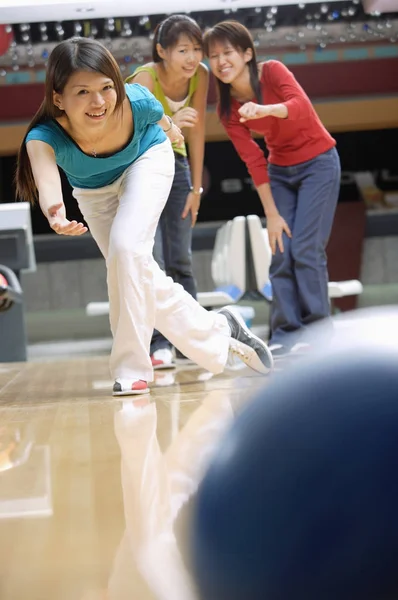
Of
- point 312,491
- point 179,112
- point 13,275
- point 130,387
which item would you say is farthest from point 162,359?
point 312,491

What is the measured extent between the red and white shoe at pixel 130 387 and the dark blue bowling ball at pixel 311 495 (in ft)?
5.06

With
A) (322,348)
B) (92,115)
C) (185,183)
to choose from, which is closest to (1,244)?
(185,183)

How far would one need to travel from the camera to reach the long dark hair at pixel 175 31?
279 centimetres

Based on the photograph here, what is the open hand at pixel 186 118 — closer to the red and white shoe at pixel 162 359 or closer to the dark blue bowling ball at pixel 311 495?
the red and white shoe at pixel 162 359

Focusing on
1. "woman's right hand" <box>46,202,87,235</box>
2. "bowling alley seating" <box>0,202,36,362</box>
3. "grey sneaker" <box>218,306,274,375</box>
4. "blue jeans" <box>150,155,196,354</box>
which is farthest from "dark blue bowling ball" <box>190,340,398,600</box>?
"bowling alley seating" <box>0,202,36,362</box>

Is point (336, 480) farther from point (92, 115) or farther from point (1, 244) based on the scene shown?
point (1, 244)

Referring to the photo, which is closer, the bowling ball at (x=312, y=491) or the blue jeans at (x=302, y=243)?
the bowling ball at (x=312, y=491)

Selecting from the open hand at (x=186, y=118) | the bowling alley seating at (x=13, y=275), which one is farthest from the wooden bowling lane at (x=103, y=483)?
the bowling alley seating at (x=13, y=275)

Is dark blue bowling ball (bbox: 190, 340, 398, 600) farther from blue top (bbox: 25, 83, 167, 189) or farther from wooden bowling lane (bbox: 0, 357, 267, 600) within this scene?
blue top (bbox: 25, 83, 167, 189)

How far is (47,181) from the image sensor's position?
2115 millimetres

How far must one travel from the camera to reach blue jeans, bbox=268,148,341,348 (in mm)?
2963

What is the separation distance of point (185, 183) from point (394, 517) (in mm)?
2493

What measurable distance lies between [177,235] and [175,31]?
67 centimetres

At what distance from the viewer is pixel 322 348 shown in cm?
78
